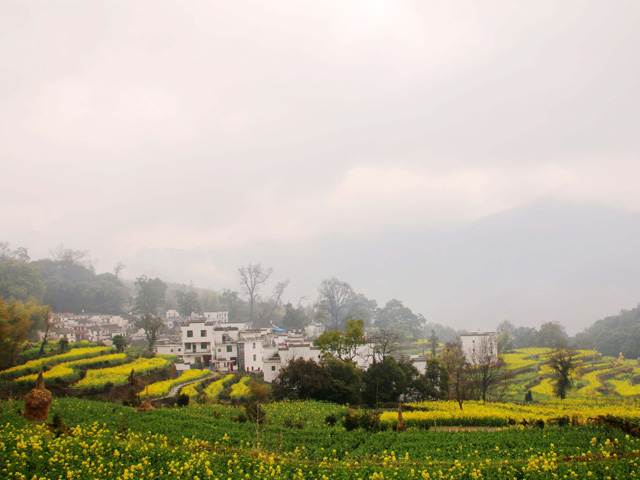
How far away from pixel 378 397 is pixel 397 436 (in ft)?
57.2

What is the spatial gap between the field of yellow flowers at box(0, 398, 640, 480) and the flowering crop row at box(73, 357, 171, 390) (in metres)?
11.6

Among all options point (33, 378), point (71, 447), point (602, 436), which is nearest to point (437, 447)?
point (602, 436)

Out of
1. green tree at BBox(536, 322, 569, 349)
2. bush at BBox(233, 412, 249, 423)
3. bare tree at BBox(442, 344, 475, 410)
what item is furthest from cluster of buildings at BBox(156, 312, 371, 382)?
green tree at BBox(536, 322, 569, 349)

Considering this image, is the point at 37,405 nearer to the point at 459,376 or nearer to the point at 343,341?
the point at 343,341

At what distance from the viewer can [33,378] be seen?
29.5 metres

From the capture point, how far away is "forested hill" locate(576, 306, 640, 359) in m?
70.8

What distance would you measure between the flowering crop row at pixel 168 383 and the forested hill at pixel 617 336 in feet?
221

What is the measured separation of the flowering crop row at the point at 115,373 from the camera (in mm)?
30828

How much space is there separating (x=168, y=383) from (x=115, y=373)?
441 centimetres

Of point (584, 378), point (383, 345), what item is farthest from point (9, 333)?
point (584, 378)

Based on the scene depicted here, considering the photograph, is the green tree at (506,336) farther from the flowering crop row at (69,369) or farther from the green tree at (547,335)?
the flowering crop row at (69,369)

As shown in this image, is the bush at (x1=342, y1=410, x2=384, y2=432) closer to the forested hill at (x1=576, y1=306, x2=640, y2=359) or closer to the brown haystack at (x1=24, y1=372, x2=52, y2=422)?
the brown haystack at (x1=24, y1=372, x2=52, y2=422)

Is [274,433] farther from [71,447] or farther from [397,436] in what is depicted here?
[71,447]

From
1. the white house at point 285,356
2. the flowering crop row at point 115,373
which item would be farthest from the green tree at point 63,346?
the white house at point 285,356
